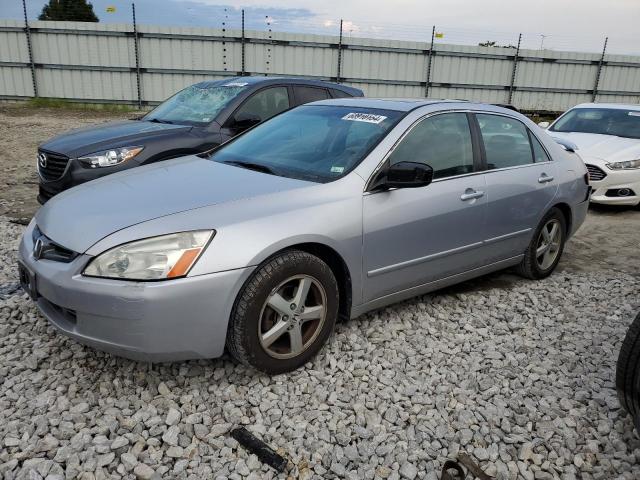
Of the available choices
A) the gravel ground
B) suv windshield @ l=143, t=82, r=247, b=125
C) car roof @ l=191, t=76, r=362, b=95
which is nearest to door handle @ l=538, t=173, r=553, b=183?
the gravel ground

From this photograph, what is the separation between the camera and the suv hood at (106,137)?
17.1ft

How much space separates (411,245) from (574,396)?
1.27 meters

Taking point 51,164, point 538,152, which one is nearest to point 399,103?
point 538,152

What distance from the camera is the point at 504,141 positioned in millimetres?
4227

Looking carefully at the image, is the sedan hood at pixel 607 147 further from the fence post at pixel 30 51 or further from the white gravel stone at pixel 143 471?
the fence post at pixel 30 51

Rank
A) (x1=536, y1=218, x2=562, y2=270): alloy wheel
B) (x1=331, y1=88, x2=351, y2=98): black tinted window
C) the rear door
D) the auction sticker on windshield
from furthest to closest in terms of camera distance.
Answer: (x1=331, y1=88, x2=351, y2=98): black tinted window, (x1=536, y1=218, x2=562, y2=270): alloy wheel, the rear door, the auction sticker on windshield

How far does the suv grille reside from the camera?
516 cm

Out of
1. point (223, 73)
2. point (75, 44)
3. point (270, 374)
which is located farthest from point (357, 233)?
point (75, 44)

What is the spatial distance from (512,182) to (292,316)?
2197 mm

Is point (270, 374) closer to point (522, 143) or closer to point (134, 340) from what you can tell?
point (134, 340)

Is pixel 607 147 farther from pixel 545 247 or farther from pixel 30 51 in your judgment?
pixel 30 51

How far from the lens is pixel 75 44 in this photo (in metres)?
16.5

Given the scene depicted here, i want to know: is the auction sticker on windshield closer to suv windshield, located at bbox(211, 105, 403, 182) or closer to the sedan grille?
suv windshield, located at bbox(211, 105, 403, 182)

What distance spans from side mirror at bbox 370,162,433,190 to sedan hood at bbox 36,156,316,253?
0.51m
